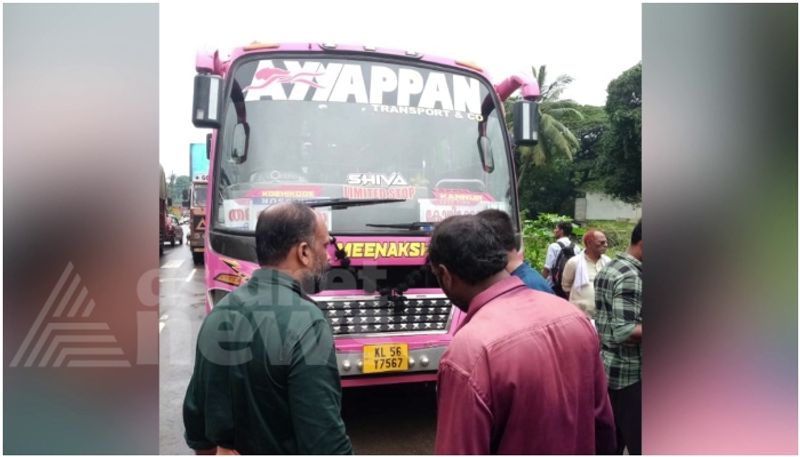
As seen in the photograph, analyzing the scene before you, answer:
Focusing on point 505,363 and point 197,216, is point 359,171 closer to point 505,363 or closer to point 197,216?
point 505,363

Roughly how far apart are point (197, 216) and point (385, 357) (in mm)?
13827

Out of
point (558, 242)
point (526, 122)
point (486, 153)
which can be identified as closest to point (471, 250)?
point (486, 153)

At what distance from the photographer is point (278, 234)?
5.74 ft

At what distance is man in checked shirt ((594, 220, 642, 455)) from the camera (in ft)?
8.12

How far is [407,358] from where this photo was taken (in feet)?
10.6

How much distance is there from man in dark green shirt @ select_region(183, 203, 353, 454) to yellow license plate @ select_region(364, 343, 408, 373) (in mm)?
1514

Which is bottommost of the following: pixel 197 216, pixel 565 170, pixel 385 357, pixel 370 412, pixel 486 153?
pixel 370 412

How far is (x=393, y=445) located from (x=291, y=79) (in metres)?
2.56

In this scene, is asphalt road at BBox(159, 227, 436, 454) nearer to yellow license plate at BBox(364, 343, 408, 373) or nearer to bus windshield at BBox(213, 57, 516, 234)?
yellow license plate at BBox(364, 343, 408, 373)

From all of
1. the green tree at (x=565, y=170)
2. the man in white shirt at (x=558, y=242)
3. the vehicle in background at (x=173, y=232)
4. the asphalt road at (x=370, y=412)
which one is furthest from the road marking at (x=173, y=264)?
the man in white shirt at (x=558, y=242)

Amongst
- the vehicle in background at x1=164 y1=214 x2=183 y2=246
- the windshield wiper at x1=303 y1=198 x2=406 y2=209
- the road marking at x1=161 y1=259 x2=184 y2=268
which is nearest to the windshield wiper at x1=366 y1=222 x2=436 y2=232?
the windshield wiper at x1=303 y1=198 x2=406 y2=209

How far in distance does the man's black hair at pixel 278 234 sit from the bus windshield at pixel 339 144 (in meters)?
1.61

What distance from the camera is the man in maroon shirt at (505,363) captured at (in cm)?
127

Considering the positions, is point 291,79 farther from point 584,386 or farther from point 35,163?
point 584,386
